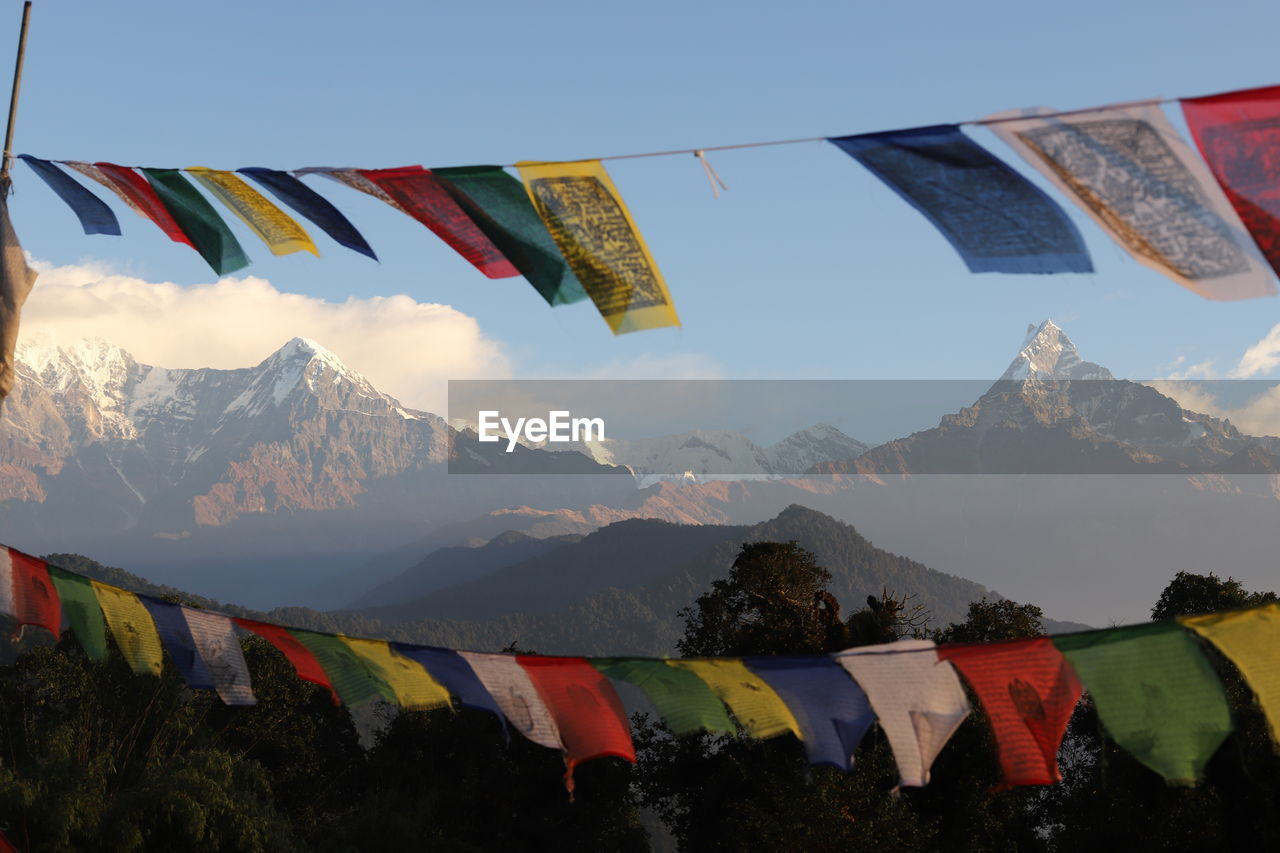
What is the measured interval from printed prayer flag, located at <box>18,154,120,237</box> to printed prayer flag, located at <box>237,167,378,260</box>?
1942 millimetres

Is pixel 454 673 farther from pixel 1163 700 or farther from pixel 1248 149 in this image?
pixel 1248 149

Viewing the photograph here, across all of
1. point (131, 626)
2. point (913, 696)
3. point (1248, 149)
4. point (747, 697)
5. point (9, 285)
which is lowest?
point (131, 626)

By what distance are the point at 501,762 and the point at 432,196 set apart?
1094 inches

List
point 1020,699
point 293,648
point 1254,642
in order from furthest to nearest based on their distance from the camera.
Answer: point 293,648
point 1020,699
point 1254,642

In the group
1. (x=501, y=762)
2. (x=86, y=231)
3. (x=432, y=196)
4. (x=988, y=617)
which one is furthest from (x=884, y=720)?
(x=501, y=762)

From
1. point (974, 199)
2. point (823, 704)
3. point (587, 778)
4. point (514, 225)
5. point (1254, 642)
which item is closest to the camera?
point (974, 199)

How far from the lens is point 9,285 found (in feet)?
28.7

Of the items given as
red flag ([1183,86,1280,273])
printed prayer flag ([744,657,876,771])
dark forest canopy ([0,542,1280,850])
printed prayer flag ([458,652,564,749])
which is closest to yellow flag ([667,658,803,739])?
printed prayer flag ([744,657,876,771])

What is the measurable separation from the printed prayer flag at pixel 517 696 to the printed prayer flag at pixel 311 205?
10.7ft

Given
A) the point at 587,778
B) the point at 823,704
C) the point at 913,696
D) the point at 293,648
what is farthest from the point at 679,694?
the point at 587,778

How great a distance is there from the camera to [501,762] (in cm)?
3350

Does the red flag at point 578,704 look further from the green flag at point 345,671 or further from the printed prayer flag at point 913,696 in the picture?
the printed prayer flag at point 913,696

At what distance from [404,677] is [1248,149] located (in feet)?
22.3

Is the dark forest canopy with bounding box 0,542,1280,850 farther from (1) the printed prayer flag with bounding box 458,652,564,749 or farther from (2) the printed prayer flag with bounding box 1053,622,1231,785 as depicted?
(2) the printed prayer flag with bounding box 1053,622,1231,785
